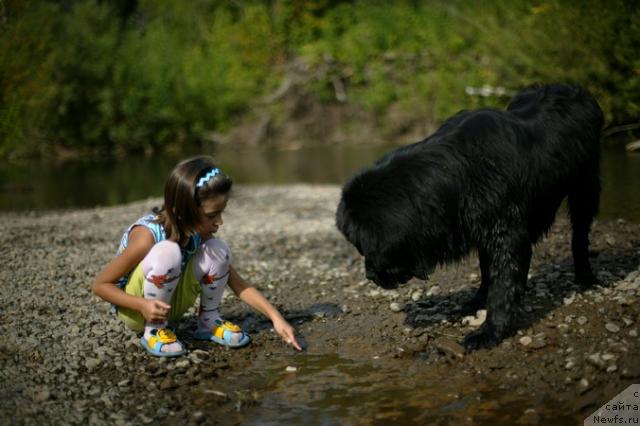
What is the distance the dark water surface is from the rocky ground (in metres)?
2.73

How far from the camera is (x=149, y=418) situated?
3.54 meters

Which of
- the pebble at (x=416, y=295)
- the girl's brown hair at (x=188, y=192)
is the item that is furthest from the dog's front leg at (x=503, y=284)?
the girl's brown hair at (x=188, y=192)

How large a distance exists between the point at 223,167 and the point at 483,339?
480 inches

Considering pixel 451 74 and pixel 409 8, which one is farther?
pixel 409 8

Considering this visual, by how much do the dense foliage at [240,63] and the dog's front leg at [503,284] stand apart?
8411 millimetres

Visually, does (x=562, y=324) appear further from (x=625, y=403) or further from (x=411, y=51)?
(x=411, y=51)

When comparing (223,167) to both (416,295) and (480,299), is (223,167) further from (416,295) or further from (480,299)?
(480,299)

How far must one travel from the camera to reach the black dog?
13.7 feet

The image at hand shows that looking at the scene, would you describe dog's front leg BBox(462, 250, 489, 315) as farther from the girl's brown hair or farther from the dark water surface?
the dark water surface

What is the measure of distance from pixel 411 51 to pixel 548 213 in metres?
15.7

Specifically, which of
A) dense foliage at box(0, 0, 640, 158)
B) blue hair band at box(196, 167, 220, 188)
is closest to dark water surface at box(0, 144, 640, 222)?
dense foliage at box(0, 0, 640, 158)

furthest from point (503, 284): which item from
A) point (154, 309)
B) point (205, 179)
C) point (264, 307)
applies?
point (154, 309)

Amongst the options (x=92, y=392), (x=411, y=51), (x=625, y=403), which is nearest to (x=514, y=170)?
(x=625, y=403)

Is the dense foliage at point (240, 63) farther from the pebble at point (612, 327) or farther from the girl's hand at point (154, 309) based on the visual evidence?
the girl's hand at point (154, 309)
